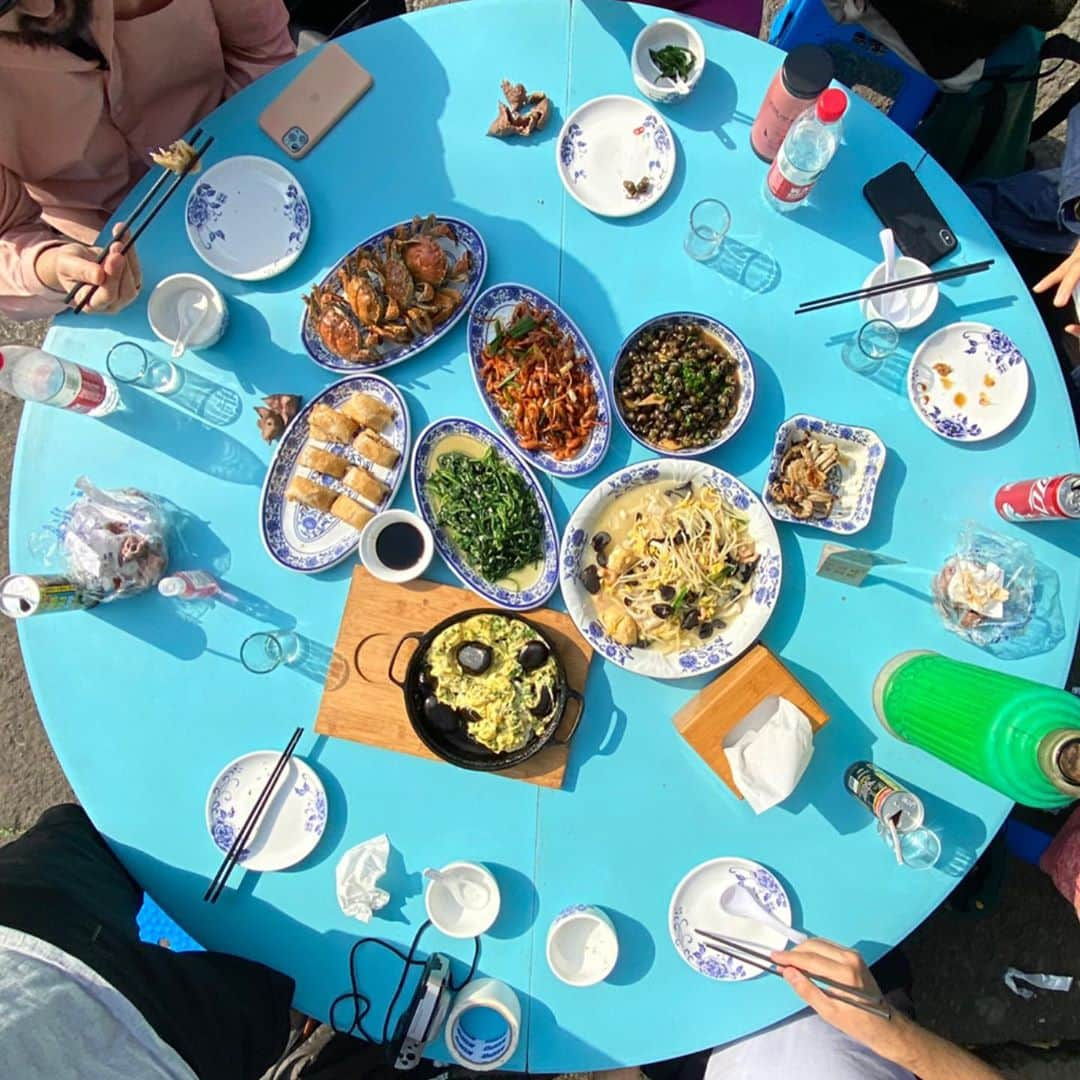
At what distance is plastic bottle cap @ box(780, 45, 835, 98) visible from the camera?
7.48 feet

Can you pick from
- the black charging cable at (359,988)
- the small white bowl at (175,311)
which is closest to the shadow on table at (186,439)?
the small white bowl at (175,311)

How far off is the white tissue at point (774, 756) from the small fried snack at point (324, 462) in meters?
1.57

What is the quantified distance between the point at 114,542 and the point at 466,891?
1.61m

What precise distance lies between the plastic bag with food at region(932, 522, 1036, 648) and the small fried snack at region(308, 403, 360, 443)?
6.64 ft

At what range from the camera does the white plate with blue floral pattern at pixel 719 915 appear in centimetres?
246

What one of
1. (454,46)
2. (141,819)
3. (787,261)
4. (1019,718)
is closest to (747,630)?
(1019,718)

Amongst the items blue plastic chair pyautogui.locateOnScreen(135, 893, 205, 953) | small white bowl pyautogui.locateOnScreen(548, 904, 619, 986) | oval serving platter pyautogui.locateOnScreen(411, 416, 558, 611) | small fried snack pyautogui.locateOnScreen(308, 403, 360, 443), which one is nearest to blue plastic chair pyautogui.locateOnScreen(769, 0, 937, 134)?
oval serving platter pyautogui.locateOnScreen(411, 416, 558, 611)

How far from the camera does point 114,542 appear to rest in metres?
2.46

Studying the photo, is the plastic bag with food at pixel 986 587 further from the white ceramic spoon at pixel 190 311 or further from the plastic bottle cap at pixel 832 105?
the white ceramic spoon at pixel 190 311

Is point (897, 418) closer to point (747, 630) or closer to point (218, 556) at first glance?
point (747, 630)

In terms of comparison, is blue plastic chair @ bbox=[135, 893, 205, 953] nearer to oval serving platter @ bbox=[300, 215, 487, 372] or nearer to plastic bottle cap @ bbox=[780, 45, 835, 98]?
oval serving platter @ bbox=[300, 215, 487, 372]

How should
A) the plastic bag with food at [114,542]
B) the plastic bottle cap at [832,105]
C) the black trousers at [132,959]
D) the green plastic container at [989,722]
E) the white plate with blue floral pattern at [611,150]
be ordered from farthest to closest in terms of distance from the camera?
the white plate with blue floral pattern at [611,150] → the plastic bag with food at [114,542] → the plastic bottle cap at [832,105] → the black trousers at [132,959] → the green plastic container at [989,722]

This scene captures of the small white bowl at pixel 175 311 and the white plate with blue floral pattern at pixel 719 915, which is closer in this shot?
the white plate with blue floral pattern at pixel 719 915

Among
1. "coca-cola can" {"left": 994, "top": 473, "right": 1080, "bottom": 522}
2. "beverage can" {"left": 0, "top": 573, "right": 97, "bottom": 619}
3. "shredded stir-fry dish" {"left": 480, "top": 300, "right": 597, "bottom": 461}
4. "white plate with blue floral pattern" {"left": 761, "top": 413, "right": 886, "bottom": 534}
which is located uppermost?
"coca-cola can" {"left": 994, "top": 473, "right": 1080, "bottom": 522}
